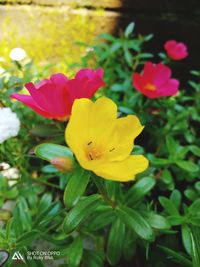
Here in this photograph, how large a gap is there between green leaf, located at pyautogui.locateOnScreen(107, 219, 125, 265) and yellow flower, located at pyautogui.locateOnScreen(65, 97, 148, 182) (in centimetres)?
36

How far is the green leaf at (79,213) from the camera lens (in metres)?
0.92

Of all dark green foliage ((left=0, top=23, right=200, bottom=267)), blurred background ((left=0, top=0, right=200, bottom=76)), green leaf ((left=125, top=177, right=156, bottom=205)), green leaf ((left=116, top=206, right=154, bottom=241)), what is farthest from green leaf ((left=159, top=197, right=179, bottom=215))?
blurred background ((left=0, top=0, right=200, bottom=76))

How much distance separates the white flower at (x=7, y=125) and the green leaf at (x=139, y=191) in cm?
43

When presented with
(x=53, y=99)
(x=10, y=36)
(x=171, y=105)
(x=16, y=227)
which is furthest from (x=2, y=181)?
(x=10, y=36)

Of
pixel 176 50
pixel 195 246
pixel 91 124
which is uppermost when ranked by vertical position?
pixel 91 124

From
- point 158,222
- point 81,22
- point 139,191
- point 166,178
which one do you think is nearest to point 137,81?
point 166,178

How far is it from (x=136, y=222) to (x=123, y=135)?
10.2 inches

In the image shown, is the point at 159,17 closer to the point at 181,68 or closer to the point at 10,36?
the point at 181,68

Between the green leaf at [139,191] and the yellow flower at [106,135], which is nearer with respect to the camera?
the yellow flower at [106,135]

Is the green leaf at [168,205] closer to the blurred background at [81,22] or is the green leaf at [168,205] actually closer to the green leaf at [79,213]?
the green leaf at [79,213]

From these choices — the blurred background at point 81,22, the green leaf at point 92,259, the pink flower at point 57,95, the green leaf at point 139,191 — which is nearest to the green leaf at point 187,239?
the green leaf at point 139,191

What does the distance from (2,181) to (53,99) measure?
60cm

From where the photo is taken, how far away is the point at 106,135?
2.97ft

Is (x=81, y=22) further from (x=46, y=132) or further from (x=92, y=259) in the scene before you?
(x=92, y=259)
